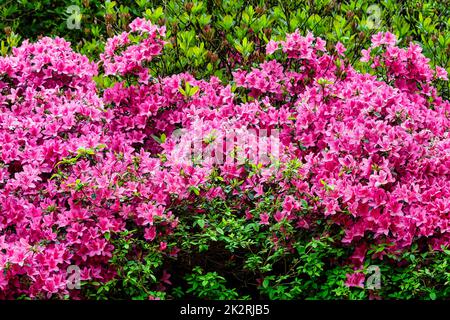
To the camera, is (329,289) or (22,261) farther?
(329,289)

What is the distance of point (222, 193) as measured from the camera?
139 inches

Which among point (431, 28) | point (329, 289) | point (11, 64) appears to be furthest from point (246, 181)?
Result: point (431, 28)

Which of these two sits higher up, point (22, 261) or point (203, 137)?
point (203, 137)

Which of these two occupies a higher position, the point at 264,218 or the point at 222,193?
the point at 222,193

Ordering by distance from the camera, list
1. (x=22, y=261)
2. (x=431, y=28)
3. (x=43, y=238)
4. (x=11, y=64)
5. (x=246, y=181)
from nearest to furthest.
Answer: (x=22, y=261) < (x=43, y=238) < (x=246, y=181) < (x=11, y=64) < (x=431, y=28)

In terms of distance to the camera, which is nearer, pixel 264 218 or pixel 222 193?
pixel 264 218

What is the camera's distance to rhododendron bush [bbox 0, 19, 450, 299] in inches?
131

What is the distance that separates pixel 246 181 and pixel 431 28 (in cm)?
199

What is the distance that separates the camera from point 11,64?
4.13 meters

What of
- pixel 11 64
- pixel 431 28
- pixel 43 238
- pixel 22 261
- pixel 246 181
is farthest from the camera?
pixel 431 28

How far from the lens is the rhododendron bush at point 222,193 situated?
3.33 metres

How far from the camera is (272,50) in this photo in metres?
4.24
